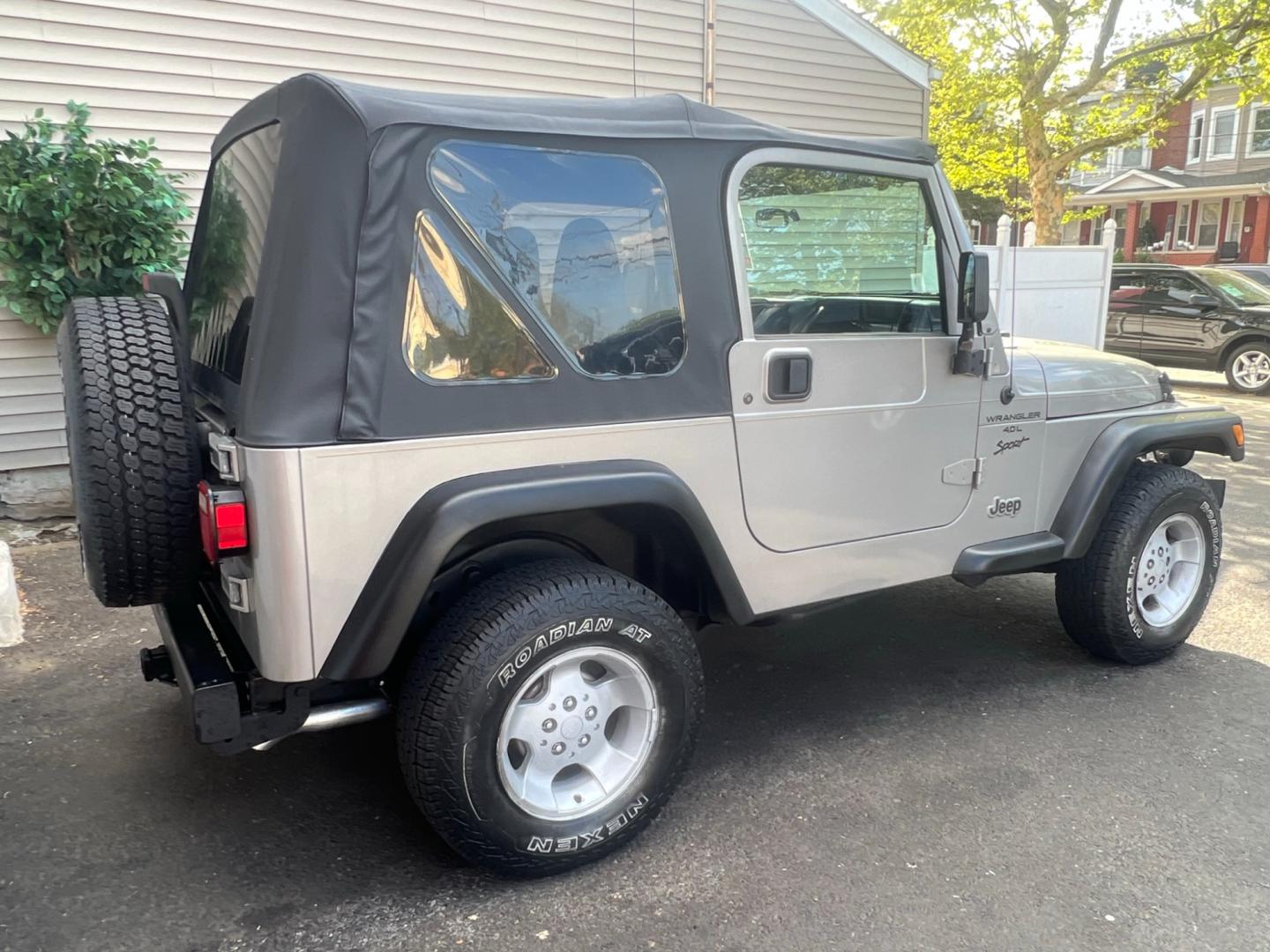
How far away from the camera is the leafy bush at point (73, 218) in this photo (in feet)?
18.0

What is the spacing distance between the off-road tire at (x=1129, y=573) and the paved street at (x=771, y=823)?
0.16 m

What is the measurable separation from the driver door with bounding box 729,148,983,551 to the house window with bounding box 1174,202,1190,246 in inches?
1291

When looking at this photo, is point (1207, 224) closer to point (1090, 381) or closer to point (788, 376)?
point (1090, 381)

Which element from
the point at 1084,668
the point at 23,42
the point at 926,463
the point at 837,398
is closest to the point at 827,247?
the point at 837,398

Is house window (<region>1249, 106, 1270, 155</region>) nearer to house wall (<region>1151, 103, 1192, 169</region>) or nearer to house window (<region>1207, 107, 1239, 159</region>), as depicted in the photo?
house window (<region>1207, 107, 1239, 159</region>)

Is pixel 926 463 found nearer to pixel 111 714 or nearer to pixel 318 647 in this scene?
pixel 318 647

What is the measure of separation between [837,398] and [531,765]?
1450 mm

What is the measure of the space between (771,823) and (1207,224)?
33.6 meters

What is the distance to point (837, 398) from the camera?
3.03 meters

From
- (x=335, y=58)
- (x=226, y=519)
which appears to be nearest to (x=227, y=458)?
(x=226, y=519)

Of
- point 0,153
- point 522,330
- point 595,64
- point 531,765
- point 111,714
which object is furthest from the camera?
point 595,64

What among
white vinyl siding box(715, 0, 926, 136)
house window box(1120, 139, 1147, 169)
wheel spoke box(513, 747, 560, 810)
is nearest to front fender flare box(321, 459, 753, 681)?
wheel spoke box(513, 747, 560, 810)

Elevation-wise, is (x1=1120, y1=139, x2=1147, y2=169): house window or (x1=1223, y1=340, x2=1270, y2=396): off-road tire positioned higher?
(x1=1120, y1=139, x2=1147, y2=169): house window

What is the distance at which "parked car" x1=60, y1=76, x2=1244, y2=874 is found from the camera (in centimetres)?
228
